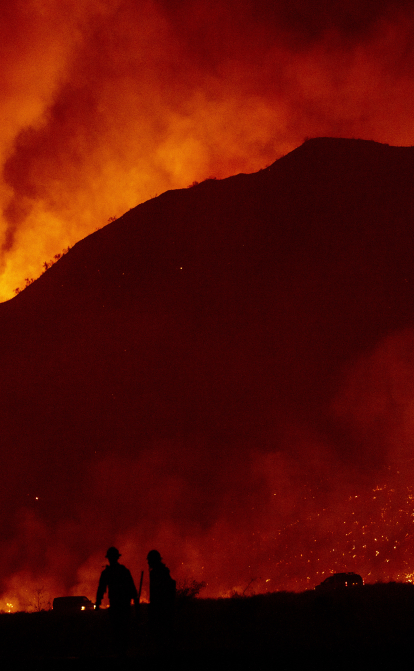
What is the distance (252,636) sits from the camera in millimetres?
10516

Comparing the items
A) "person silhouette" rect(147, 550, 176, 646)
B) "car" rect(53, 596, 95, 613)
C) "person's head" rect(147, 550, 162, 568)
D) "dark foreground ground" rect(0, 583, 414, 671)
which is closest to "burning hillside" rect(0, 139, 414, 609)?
"car" rect(53, 596, 95, 613)

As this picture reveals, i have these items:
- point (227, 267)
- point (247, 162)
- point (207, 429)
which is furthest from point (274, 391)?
point (247, 162)

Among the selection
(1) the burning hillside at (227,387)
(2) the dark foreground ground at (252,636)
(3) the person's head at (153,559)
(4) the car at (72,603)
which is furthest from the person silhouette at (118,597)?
(1) the burning hillside at (227,387)

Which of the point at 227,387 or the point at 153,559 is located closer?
the point at 153,559

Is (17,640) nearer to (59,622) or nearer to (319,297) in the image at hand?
(59,622)

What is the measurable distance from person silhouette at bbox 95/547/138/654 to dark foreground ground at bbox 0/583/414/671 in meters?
0.19

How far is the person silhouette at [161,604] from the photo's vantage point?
8.47 m

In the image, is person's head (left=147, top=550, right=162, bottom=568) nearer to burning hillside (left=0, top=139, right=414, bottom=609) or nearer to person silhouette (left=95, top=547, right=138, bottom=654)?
person silhouette (left=95, top=547, right=138, bottom=654)

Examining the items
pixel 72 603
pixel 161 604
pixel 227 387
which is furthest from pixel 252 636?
pixel 227 387

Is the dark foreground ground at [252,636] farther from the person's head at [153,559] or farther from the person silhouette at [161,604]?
the person's head at [153,559]

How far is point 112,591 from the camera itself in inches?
339

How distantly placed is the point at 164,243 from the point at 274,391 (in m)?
12.7

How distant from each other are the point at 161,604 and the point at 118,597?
1.76 feet

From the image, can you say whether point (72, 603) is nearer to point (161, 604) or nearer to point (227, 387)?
point (227, 387)
